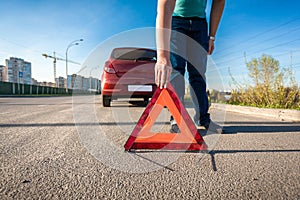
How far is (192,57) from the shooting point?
2.21 m

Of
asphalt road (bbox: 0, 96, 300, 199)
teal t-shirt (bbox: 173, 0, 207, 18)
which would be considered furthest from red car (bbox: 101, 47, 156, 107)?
asphalt road (bbox: 0, 96, 300, 199)

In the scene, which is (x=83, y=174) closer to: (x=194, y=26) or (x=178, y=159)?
(x=178, y=159)

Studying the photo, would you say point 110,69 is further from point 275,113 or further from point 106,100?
point 275,113

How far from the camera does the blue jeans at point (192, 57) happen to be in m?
2.09

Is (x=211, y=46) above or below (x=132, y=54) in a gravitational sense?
below

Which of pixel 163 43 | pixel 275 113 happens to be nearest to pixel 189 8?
pixel 163 43

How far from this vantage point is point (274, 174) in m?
1.04

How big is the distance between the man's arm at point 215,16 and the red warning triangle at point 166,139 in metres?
1.38

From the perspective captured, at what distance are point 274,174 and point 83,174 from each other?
42.3 inches

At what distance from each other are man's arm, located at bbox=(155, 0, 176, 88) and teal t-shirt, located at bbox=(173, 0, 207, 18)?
34.7 inches

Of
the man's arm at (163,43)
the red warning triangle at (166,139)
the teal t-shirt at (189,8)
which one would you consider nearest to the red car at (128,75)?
the teal t-shirt at (189,8)

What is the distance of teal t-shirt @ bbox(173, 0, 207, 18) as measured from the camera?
204 centimetres

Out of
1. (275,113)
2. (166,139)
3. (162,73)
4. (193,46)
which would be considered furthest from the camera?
(275,113)

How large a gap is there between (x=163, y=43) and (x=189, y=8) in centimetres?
106
